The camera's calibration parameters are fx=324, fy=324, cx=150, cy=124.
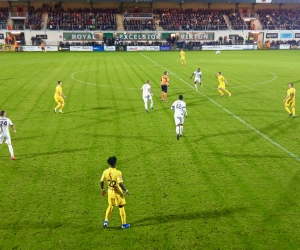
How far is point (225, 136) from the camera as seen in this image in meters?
14.9

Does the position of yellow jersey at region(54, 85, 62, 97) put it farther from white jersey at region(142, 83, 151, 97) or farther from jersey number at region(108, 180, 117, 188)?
jersey number at region(108, 180, 117, 188)

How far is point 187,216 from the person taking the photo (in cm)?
873

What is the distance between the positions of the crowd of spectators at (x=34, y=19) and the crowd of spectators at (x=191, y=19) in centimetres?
2605

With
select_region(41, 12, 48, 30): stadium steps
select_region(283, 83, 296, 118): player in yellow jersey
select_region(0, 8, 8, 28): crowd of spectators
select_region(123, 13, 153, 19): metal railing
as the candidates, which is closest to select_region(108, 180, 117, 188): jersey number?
Answer: select_region(283, 83, 296, 118): player in yellow jersey

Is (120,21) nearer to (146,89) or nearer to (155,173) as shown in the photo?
(146,89)

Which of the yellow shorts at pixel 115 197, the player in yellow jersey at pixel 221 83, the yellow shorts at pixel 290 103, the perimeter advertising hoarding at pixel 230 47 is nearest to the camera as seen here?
the yellow shorts at pixel 115 197

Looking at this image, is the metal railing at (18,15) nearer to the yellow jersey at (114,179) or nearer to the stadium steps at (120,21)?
the stadium steps at (120,21)

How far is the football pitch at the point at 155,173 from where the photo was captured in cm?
801

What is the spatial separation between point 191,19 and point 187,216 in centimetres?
7209

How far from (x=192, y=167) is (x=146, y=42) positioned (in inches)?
2312

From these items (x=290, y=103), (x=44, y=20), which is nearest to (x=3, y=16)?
(x=44, y=20)

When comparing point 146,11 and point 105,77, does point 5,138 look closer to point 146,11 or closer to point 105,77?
point 105,77

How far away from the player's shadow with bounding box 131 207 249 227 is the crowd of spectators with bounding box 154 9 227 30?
66.3 m

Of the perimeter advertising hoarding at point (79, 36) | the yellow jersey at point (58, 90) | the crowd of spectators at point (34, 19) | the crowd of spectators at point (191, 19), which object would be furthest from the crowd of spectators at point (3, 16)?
the yellow jersey at point (58, 90)
